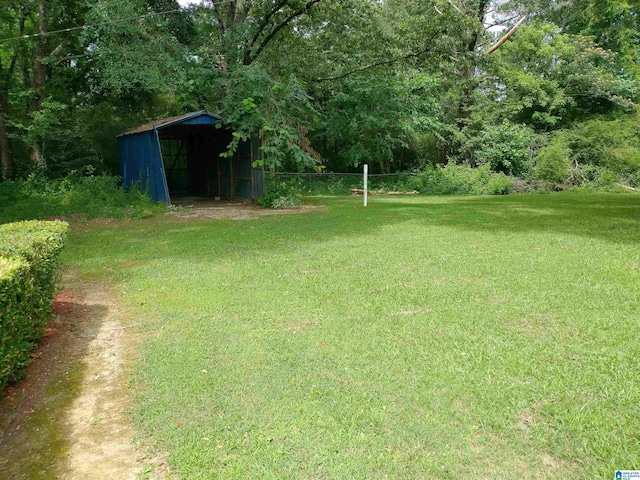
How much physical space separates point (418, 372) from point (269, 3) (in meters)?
15.3

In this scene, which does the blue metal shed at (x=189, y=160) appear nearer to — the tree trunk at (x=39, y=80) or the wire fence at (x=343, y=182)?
the tree trunk at (x=39, y=80)

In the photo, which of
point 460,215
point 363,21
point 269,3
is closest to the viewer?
point 460,215

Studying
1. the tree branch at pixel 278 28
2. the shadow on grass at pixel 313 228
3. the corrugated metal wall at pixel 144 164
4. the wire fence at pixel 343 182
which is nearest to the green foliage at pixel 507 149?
the wire fence at pixel 343 182

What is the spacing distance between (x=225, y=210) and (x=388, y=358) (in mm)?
9910

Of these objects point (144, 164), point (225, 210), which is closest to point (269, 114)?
point (225, 210)

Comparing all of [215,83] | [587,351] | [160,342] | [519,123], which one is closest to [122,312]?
[160,342]

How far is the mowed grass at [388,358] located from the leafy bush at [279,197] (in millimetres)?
5984

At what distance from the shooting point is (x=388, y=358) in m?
3.33

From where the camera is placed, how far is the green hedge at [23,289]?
2.83 m

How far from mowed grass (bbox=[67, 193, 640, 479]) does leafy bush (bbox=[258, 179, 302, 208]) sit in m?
5.98

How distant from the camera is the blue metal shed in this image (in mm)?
12938

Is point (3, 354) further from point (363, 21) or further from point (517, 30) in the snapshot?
point (517, 30)

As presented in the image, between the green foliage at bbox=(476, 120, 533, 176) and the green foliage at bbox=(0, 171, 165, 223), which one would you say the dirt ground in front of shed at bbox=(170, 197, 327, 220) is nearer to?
the green foliage at bbox=(0, 171, 165, 223)

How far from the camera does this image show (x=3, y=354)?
2787 mm
